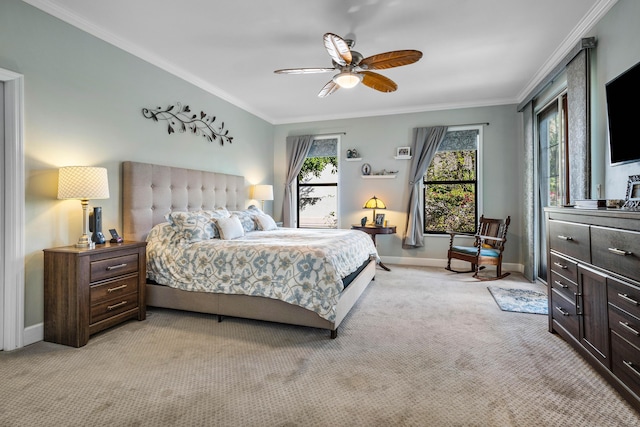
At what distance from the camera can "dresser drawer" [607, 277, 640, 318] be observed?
5.30 ft

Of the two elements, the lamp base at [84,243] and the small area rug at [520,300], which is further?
the small area rug at [520,300]

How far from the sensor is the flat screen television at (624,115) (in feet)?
7.00

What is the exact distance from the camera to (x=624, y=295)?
1.71 metres

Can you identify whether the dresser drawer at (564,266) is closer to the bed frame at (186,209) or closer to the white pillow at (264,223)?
the bed frame at (186,209)

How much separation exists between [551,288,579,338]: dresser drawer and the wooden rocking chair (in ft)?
6.16

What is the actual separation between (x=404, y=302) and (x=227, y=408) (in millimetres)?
2332

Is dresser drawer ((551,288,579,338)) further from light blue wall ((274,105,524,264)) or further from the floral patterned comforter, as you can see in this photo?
light blue wall ((274,105,524,264))

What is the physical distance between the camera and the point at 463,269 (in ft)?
17.1

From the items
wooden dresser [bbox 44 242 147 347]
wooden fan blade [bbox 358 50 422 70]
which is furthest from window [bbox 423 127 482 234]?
wooden dresser [bbox 44 242 147 347]

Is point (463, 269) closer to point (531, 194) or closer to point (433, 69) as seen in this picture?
point (531, 194)

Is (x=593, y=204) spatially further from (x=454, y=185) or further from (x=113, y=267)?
(x=113, y=267)

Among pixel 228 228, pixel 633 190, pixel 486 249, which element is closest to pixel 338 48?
pixel 228 228

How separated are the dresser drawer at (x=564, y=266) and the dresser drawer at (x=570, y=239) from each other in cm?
5

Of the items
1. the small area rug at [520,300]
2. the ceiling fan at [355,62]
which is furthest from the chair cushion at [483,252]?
the ceiling fan at [355,62]
